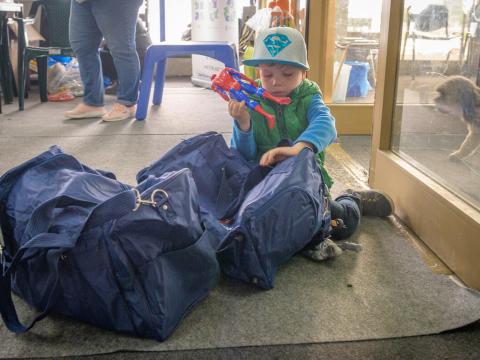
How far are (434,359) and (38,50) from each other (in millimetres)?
2916

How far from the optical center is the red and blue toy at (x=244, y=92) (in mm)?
1306

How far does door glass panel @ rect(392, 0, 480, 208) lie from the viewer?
1153 millimetres

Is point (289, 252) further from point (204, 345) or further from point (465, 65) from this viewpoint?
point (465, 65)

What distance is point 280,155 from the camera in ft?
3.99

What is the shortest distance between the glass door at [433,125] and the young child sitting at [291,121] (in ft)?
0.46

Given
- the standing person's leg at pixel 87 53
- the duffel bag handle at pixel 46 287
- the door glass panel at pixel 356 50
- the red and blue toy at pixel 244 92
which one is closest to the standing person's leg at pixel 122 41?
the standing person's leg at pixel 87 53

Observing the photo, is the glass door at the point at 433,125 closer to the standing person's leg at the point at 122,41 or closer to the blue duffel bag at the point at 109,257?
the blue duffel bag at the point at 109,257

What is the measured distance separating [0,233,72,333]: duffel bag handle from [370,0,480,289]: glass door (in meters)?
0.78

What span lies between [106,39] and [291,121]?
1543 mm

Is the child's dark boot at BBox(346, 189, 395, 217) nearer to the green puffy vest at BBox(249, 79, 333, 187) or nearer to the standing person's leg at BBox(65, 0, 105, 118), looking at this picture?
the green puffy vest at BBox(249, 79, 333, 187)

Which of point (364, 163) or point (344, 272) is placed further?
point (364, 163)

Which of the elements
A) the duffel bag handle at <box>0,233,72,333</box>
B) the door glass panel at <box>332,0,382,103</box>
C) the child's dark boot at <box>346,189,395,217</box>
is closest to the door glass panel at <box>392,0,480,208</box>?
the child's dark boot at <box>346,189,395,217</box>

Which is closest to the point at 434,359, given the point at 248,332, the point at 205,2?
the point at 248,332

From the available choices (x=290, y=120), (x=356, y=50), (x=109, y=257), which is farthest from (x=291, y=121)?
(x=356, y=50)
